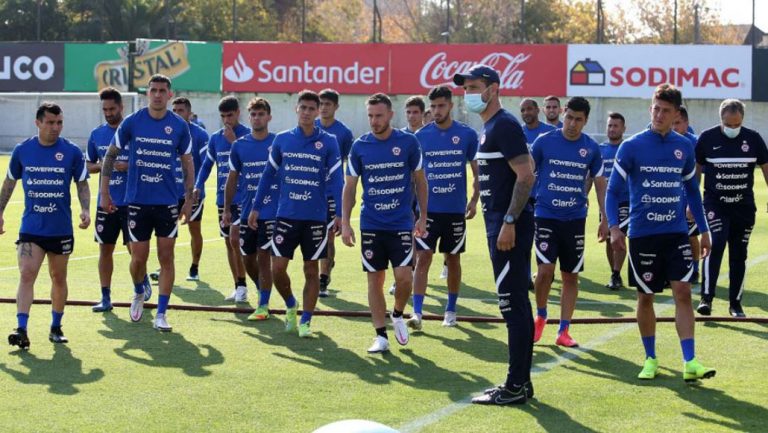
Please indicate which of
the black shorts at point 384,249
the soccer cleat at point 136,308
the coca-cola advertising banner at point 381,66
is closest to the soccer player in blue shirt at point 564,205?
the black shorts at point 384,249

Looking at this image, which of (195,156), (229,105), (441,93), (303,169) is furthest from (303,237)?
(195,156)

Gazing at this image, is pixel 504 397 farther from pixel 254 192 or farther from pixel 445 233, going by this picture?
pixel 254 192

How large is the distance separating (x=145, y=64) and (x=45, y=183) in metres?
42.8

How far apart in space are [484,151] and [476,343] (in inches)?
109

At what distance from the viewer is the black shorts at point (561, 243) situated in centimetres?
1086

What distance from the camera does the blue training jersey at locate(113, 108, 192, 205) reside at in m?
11.5

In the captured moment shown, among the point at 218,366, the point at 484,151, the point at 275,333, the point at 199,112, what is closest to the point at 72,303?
the point at 275,333

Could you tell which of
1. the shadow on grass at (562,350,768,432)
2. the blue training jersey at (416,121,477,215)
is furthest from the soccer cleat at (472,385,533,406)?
the blue training jersey at (416,121,477,215)

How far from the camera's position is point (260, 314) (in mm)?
12148

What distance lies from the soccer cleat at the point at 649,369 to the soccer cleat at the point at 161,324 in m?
4.34

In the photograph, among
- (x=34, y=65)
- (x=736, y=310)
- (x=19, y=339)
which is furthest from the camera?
(x=34, y=65)

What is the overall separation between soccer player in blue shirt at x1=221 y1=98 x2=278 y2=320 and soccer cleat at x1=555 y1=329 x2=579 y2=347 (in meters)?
2.95

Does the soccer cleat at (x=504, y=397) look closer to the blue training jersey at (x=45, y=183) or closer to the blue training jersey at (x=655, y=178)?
the blue training jersey at (x=655, y=178)

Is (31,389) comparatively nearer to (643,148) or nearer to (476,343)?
(476,343)
